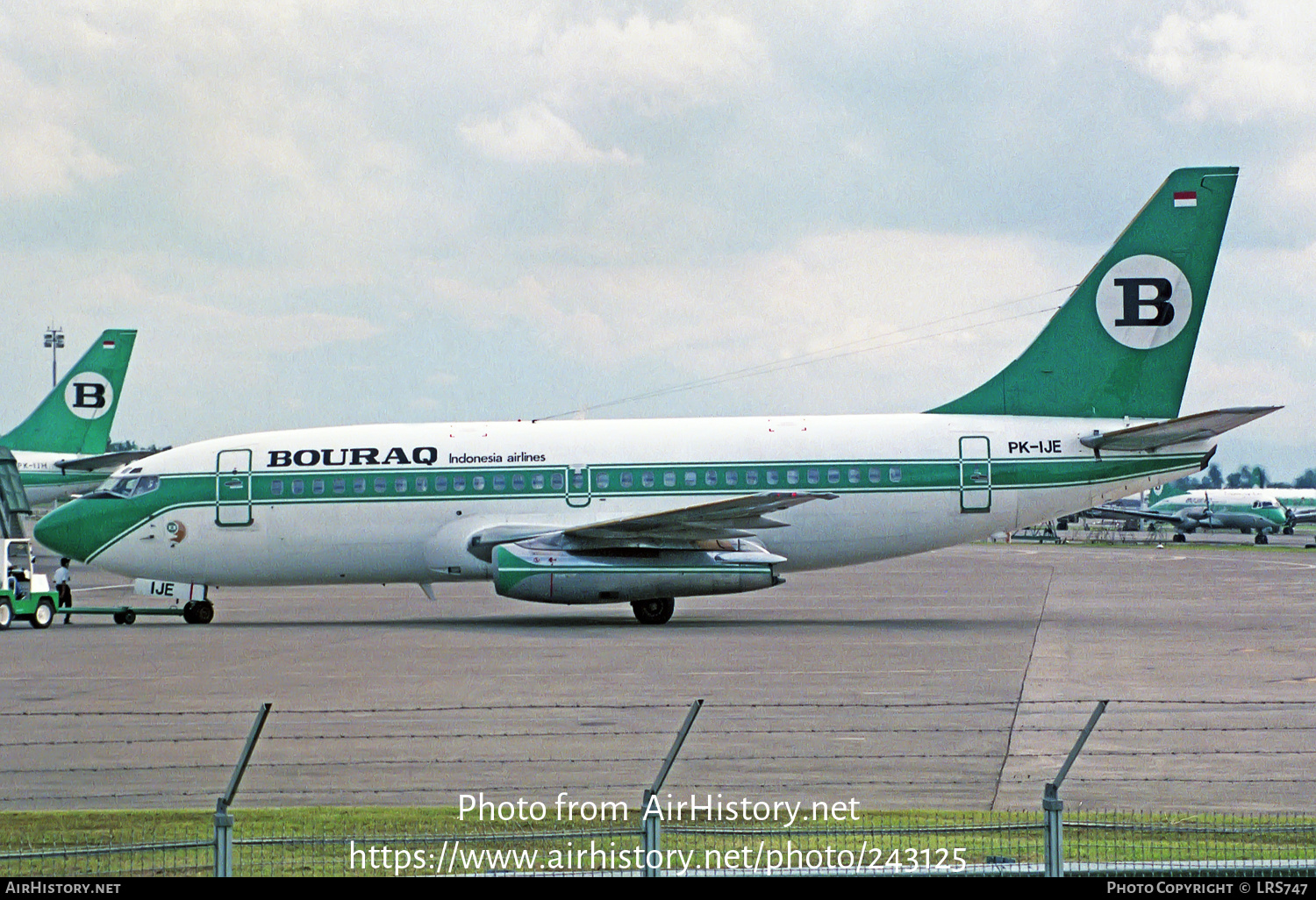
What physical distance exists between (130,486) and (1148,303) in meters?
20.9

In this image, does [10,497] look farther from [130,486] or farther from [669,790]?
[669,790]

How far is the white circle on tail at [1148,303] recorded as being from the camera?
3061 cm

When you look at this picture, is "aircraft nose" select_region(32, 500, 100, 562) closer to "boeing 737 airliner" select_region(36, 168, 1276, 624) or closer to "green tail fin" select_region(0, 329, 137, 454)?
"boeing 737 airliner" select_region(36, 168, 1276, 624)

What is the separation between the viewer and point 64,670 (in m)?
21.4

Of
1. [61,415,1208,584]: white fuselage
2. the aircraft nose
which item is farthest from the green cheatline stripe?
the aircraft nose

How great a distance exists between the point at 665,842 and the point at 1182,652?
1546cm

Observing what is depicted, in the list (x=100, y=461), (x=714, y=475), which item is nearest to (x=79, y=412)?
(x=100, y=461)

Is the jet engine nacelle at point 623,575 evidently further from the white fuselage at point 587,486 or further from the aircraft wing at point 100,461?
the aircraft wing at point 100,461

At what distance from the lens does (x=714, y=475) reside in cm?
3014

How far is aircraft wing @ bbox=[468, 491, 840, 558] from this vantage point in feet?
91.3

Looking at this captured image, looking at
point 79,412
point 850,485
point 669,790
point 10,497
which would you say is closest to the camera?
point 669,790

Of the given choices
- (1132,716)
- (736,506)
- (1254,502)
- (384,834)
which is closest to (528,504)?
(736,506)

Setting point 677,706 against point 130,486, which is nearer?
point 677,706
